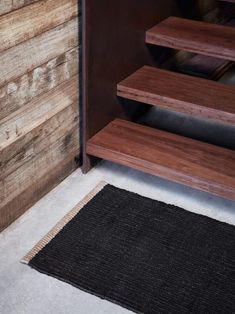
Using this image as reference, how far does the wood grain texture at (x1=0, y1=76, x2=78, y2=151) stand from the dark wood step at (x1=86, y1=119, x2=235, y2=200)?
0.20 m

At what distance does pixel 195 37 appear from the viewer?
2074mm

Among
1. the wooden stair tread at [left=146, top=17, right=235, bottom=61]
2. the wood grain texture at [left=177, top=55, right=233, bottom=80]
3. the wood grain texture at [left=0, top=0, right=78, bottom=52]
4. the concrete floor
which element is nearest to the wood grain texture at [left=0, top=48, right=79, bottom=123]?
the wood grain texture at [left=0, top=0, right=78, bottom=52]

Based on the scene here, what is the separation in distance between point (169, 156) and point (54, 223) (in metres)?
0.45

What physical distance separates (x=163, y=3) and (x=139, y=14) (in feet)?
0.86

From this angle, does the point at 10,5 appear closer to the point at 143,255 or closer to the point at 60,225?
the point at 60,225

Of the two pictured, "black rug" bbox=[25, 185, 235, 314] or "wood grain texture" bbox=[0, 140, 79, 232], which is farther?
"wood grain texture" bbox=[0, 140, 79, 232]

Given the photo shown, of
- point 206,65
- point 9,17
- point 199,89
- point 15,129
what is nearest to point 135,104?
point 199,89

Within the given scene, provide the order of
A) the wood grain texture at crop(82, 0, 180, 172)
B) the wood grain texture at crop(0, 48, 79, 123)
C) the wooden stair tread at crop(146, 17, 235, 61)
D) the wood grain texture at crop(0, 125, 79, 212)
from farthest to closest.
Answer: the wooden stair tread at crop(146, 17, 235, 61), the wood grain texture at crop(82, 0, 180, 172), the wood grain texture at crop(0, 125, 79, 212), the wood grain texture at crop(0, 48, 79, 123)

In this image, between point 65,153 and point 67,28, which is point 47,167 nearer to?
point 65,153

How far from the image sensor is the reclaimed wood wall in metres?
1.42

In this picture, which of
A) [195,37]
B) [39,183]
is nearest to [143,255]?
[39,183]

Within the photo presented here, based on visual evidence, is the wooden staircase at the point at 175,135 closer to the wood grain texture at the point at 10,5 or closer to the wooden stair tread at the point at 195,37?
the wooden stair tread at the point at 195,37

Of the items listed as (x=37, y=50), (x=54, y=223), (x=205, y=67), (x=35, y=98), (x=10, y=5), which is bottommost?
(x=54, y=223)

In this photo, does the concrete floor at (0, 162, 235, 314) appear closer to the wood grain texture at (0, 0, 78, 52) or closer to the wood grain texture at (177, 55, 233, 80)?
the wood grain texture at (0, 0, 78, 52)
